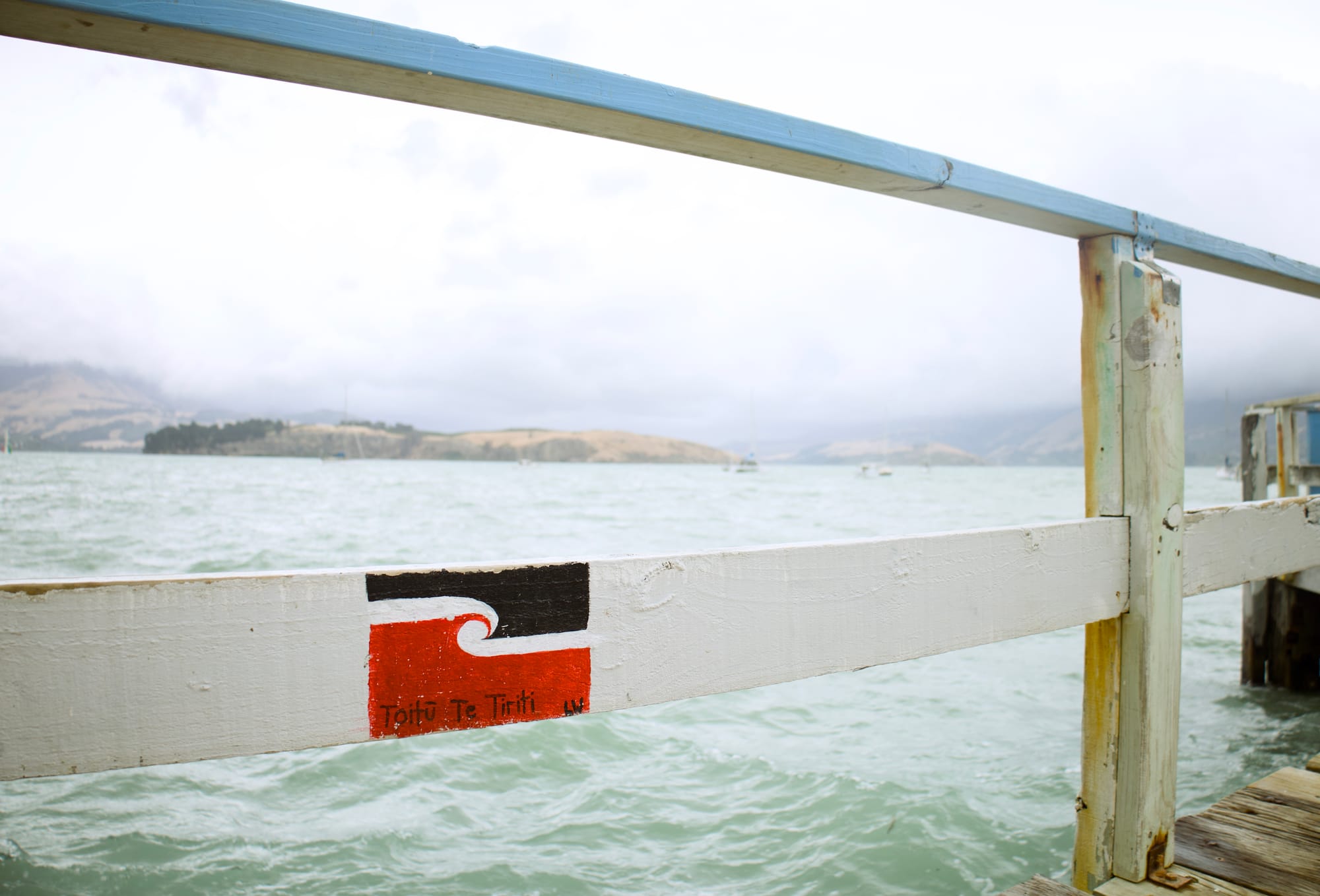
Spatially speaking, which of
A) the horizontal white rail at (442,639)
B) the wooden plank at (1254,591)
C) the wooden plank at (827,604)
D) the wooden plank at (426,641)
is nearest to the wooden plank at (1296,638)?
the wooden plank at (1254,591)

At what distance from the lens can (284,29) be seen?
0.98 m

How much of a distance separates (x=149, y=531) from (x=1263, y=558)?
2680cm

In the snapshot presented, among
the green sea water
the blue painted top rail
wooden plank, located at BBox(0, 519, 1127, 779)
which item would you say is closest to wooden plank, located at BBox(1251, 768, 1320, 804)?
the green sea water

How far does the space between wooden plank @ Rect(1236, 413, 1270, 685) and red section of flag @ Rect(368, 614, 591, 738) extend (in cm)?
709

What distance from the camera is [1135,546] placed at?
1.79 metres

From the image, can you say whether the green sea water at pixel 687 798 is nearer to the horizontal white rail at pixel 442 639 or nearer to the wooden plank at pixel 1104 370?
the horizontal white rail at pixel 442 639

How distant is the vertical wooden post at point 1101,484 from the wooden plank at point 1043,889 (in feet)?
0.63

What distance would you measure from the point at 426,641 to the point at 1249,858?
7.58ft

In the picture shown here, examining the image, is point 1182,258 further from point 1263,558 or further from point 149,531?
point 149,531

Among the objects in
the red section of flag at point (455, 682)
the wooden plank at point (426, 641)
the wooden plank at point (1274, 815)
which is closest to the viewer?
the wooden plank at point (426, 641)

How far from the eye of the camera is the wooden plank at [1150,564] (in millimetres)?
1774

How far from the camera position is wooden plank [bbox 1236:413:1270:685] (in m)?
6.29

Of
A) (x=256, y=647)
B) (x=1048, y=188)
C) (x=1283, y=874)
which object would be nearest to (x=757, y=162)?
(x=1048, y=188)

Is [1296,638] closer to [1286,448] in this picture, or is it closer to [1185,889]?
[1286,448]
